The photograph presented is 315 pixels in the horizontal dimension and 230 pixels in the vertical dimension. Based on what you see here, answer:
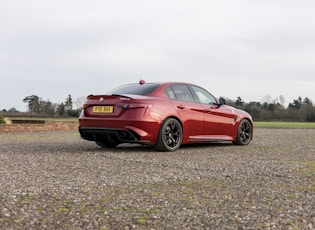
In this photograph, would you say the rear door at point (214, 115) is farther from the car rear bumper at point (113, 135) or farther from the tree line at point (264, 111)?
the tree line at point (264, 111)

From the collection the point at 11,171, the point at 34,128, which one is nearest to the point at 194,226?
the point at 11,171

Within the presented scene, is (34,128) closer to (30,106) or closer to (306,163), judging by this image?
(306,163)

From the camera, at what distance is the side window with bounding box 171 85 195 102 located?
842cm

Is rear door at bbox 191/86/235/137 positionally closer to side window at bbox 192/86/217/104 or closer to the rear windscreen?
side window at bbox 192/86/217/104

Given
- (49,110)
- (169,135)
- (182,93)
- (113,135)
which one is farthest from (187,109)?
(49,110)

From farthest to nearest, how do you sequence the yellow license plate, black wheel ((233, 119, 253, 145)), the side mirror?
black wheel ((233, 119, 253, 145)) < the side mirror < the yellow license plate

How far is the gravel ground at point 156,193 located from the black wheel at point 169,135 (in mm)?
1098

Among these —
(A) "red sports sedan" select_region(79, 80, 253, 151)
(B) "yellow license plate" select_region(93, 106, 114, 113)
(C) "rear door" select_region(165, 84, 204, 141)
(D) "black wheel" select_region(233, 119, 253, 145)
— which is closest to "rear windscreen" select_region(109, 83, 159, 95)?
(A) "red sports sedan" select_region(79, 80, 253, 151)

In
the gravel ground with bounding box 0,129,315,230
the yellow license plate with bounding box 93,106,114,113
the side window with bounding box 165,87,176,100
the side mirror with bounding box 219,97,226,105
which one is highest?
the side window with bounding box 165,87,176,100

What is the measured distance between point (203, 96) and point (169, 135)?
160cm

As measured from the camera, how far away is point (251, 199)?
3.75 m

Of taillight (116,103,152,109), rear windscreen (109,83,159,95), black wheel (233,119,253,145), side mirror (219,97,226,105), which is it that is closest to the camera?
taillight (116,103,152,109)

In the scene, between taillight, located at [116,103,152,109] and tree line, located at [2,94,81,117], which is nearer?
taillight, located at [116,103,152,109]

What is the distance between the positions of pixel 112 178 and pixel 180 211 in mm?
1705
